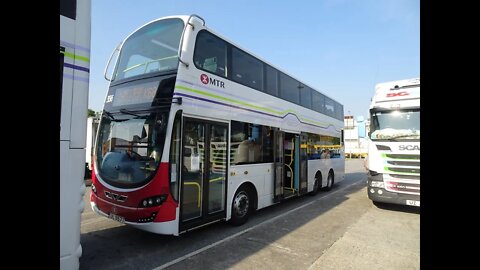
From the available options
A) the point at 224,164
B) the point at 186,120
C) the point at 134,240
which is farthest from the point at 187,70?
the point at 134,240

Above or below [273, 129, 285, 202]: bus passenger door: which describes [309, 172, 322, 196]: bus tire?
below

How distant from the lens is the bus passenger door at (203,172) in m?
5.03

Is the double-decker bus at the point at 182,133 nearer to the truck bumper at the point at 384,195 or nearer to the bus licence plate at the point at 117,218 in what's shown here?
the bus licence plate at the point at 117,218

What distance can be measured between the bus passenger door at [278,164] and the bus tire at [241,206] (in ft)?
3.80

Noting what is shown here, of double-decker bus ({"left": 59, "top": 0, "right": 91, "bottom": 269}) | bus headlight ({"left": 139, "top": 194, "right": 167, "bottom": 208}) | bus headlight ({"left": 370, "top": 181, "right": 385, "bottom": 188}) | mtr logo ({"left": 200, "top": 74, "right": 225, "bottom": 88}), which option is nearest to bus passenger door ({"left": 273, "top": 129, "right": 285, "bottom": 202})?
mtr logo ({"left": 200, "top": 74, "right": 225, "bottom": 88})

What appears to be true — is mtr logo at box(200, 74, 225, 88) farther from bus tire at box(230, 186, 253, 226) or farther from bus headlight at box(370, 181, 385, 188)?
bus headlight at box(370, 181, 385, 188)

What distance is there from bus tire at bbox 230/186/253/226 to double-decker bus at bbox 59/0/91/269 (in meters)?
3.57

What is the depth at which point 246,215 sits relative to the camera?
6.60 meters

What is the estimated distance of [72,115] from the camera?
3004 mm

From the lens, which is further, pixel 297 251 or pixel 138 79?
pixel 138 79

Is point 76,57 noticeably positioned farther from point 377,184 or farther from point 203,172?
point 377,184

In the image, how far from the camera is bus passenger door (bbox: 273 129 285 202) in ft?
25.2
